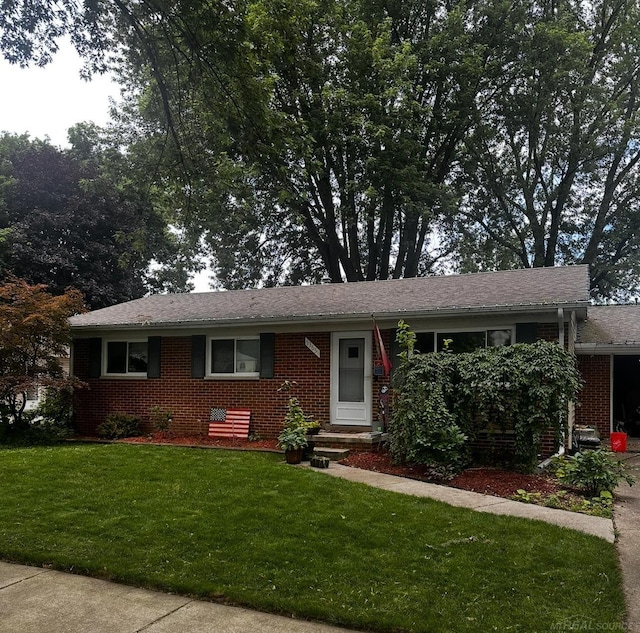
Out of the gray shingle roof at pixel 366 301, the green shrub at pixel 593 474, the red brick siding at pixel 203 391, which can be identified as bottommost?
the green shrub at pixel 593 474

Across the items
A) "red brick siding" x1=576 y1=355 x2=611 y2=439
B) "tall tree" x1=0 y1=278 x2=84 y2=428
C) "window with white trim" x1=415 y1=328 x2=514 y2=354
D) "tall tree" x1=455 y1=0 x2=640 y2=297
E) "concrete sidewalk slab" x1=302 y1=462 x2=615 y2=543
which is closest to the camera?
"concrete sidewalk slab" x1=302 y1=462 x2=615 y2=543

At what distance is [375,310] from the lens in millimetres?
10852

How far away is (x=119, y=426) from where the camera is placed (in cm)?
1262

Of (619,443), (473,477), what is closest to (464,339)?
(473,477)

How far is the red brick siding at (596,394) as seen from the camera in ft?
41.7

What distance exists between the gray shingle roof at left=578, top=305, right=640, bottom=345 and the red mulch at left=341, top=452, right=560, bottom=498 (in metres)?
5.10

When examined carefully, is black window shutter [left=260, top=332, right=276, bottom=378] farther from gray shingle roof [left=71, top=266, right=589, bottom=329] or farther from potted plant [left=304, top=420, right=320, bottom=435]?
potted plant [left=304, top=420, right=320, bottom=435]

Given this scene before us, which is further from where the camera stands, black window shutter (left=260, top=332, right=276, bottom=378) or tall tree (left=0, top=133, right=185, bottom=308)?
tall tree (left=0, top=133, right=185, bottom=308)

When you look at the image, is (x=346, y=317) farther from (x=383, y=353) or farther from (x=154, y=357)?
(x=154, y=357)

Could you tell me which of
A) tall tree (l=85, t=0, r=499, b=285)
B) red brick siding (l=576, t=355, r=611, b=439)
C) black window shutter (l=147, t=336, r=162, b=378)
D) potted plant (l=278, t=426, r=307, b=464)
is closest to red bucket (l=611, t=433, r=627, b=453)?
red brick siding (l=576, t=355, r=611, b=439)

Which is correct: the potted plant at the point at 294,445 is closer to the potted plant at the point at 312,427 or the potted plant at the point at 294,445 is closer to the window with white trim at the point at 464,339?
the potted plant at the point at 312,427

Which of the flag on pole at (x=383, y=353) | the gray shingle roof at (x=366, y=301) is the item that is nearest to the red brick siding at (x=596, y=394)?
the gray shingle roof at (x=366, y=301)

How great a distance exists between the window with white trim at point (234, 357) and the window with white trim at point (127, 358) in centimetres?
175

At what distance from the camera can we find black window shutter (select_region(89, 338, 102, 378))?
44.8 feet
